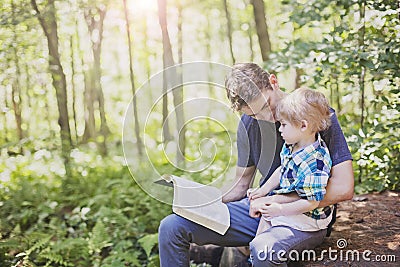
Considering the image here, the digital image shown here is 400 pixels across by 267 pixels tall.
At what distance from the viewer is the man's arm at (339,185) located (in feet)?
8.77

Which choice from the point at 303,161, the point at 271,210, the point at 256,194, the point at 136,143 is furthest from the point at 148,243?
the point at 303,161

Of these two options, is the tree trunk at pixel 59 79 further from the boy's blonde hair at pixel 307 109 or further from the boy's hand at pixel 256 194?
the boy's blonde hair at pixel 307 109

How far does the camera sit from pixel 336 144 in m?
2.76

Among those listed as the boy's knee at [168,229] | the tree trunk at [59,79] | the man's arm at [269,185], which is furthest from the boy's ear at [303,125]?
the tree trunk at [59,79]

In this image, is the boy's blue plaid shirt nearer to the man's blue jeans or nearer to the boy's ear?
the boy's ear

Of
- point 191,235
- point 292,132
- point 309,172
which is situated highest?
point 292,132

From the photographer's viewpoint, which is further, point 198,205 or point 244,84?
point 198,205

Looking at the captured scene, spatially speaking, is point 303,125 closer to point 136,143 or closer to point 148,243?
point 136,143

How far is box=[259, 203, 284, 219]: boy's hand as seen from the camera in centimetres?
271

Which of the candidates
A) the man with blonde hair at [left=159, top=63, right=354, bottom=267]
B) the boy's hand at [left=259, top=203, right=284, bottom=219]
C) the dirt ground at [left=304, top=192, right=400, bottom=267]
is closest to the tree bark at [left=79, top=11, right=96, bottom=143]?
the dirt ground at [left=304, top=192, right=400, bottom=267]

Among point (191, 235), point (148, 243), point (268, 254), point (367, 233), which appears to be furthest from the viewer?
point (148, 243)

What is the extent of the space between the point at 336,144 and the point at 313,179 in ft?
0.97
